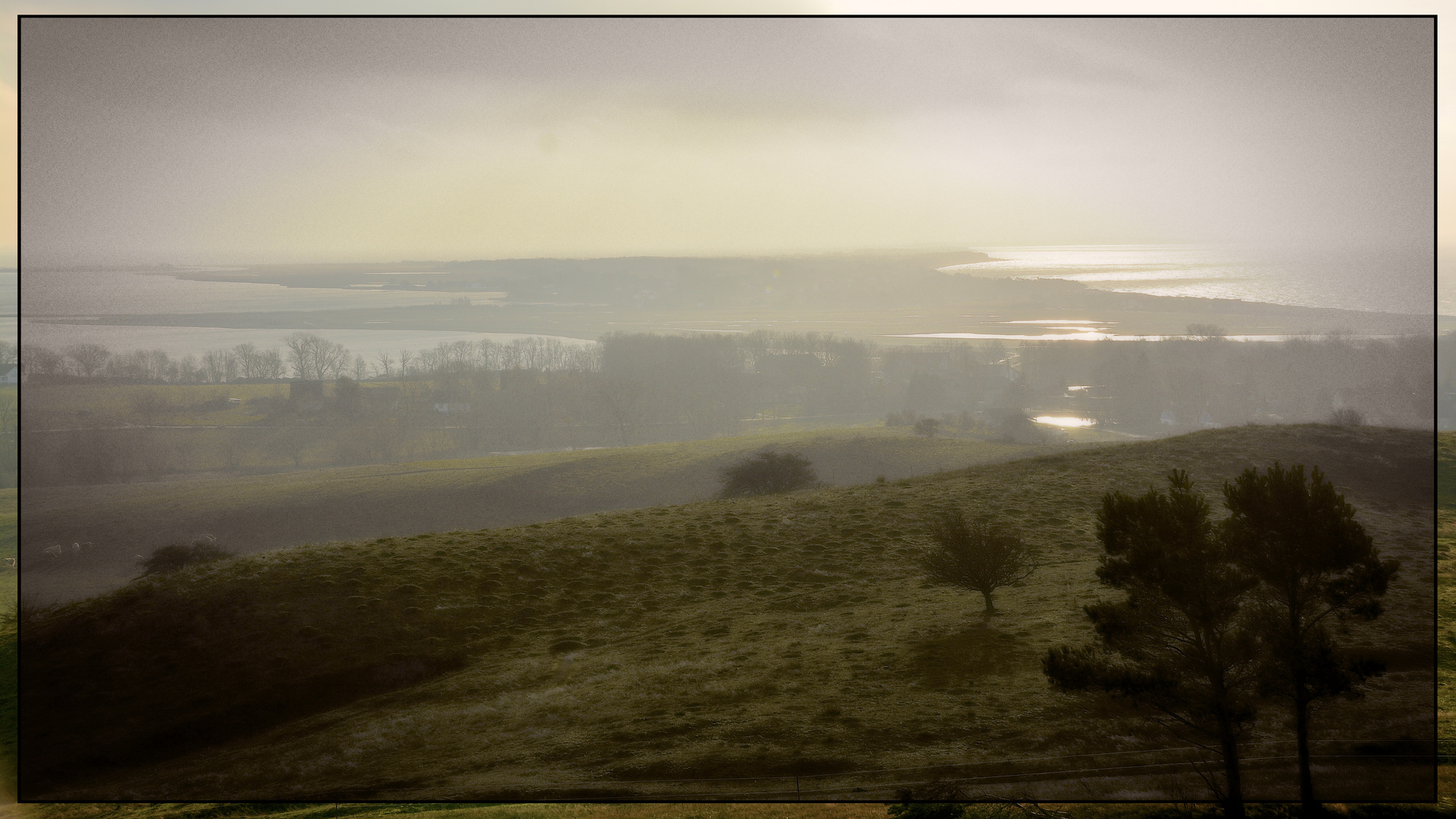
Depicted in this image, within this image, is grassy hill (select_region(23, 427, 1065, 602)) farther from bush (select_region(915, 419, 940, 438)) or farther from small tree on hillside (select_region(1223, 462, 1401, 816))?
small tree on hillside (select_region(1223, 462, 1401, 816))

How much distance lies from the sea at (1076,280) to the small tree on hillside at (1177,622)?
44164 mm

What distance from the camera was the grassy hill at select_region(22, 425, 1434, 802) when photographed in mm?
12078

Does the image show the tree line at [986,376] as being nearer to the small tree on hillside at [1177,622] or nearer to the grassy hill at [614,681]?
the grassy hill at [614,681]

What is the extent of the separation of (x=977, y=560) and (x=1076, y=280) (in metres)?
81.8

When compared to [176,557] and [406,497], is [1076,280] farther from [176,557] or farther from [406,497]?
[176,557]

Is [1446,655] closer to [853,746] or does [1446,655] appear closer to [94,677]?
[853,746]

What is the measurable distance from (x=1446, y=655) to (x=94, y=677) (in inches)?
1299

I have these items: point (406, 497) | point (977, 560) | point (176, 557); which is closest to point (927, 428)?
point (406, 497)

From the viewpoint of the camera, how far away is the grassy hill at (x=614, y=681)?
39.6 ft

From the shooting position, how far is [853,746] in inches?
499

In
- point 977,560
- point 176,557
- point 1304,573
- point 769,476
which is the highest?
point 1304,573

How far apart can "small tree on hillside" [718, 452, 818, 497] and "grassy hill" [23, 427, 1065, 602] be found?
982 cm

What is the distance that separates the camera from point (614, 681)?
16.2 m

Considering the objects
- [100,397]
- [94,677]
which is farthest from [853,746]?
[100,397]
